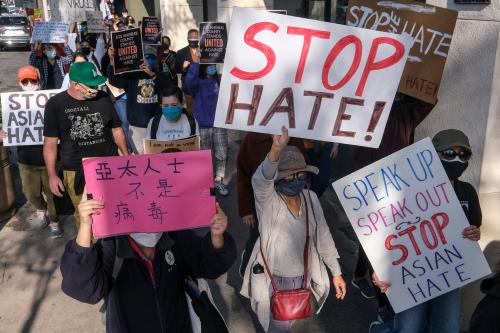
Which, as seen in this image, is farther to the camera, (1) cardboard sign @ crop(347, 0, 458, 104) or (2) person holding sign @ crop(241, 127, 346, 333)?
(1) cardboard sign @ crop(347, 0, 458, 104)

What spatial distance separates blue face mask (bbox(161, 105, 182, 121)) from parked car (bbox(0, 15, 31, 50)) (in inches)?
965

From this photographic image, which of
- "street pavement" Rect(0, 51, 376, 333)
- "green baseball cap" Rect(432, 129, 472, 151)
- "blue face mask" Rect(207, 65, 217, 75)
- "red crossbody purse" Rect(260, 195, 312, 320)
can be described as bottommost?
"street pavement" Rect(0, 51, 376, 333)

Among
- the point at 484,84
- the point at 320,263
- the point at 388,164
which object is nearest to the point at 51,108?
the point at 320,263

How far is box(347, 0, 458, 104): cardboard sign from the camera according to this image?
142 inches

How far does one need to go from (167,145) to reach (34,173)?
7.17ft

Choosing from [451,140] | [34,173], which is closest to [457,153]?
[451,140]

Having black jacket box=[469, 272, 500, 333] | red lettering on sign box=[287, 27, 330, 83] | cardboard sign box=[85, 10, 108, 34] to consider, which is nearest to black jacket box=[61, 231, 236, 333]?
red lettering on sign box=[287, 27, 330, 83]

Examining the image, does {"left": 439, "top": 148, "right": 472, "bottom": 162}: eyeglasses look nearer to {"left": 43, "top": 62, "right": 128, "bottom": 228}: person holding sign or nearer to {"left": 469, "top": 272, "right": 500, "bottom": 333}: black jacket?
{"left": 469, "top": 272, "right": 500, "bottom": 333}: black jacket

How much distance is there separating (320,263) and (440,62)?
1.71m

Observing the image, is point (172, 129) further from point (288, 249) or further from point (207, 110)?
point (288, 249)

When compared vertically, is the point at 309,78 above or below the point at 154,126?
above

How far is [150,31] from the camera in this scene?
10547 mm

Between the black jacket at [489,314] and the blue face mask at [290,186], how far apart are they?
1294 millimetres

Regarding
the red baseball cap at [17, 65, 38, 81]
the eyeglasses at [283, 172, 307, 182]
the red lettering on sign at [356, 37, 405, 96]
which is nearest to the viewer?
the red lettering on sign at [356, 37, 405, 96]
